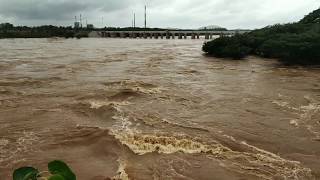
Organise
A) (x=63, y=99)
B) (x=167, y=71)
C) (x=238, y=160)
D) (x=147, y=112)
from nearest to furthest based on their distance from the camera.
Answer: (x=238, y=160) → (x=147, y=112) → (x=63, y=99) → (x=167, y=71)

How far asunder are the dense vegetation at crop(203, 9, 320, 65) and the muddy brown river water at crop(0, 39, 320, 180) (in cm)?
953

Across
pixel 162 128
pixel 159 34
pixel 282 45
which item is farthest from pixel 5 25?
pixel 162 128

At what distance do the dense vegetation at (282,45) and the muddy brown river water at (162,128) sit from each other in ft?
31.3

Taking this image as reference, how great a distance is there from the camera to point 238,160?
8.20m

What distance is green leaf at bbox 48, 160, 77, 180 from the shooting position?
165cm

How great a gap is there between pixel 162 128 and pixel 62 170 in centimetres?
874

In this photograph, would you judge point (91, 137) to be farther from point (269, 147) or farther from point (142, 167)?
point (269, 147)

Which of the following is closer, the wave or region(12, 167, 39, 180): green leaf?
region(12, 167, 39, 180): green leaf

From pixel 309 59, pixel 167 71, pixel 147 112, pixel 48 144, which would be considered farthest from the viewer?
pixel 309 59

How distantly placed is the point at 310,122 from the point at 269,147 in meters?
3.00

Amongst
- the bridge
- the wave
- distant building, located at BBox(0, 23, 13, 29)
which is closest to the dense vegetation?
the wave

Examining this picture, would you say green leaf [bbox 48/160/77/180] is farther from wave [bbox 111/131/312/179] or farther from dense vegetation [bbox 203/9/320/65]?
dense vegetation [bbox 203/9/320/65]

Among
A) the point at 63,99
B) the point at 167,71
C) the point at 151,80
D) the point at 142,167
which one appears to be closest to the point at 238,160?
the point at 142,167

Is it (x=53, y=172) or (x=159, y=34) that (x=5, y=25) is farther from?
(x=53, y=172)
